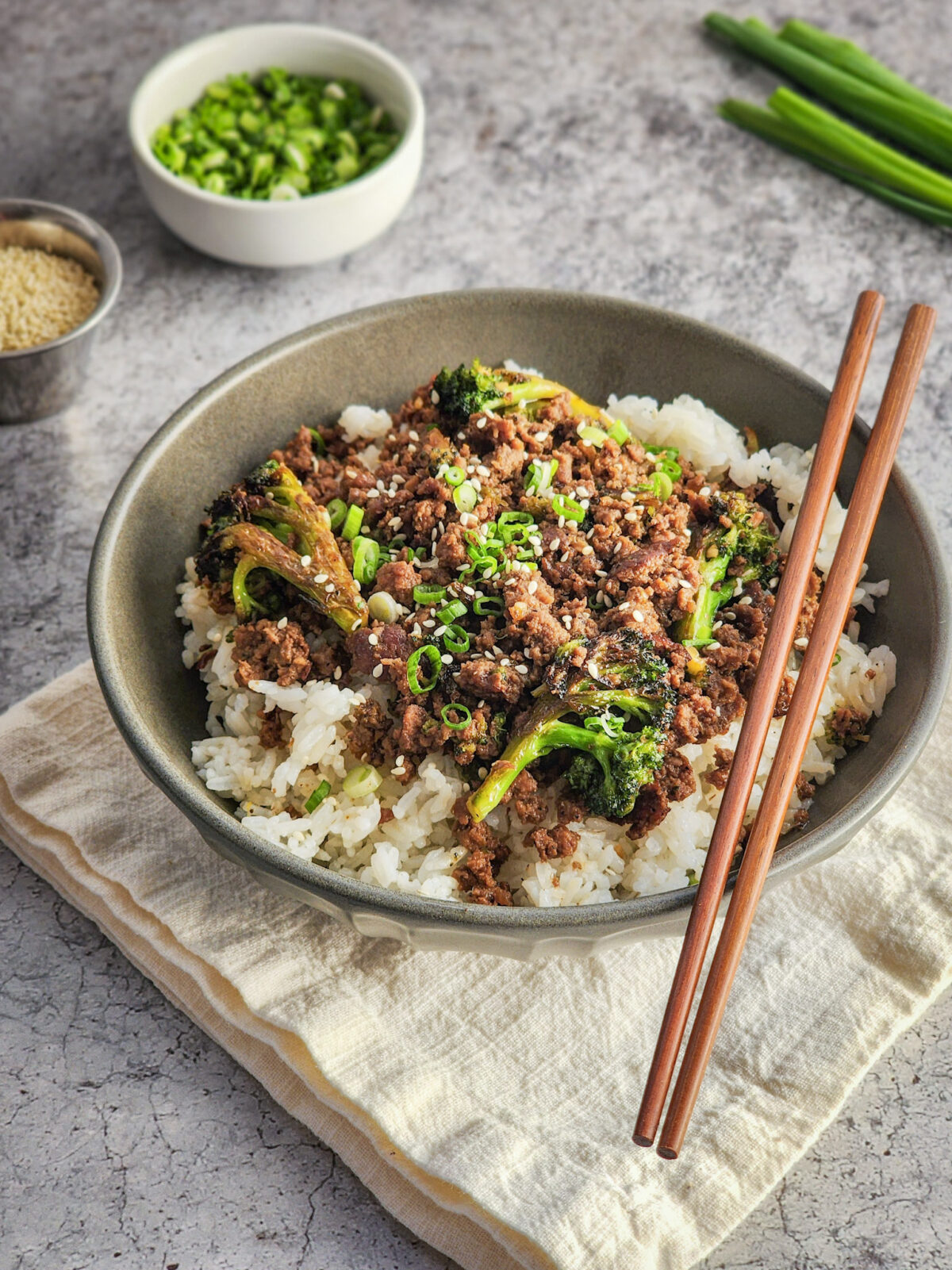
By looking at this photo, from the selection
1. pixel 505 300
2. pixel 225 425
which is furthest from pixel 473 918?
pixel 505 300

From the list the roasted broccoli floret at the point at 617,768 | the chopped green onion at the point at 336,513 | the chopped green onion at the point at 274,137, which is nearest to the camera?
the roasted broccoli floret at the point at 617,768

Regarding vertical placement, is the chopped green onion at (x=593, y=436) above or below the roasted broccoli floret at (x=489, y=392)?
above

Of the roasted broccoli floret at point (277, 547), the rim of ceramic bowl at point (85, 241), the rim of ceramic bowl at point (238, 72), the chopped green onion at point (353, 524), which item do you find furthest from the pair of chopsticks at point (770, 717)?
the rim of ceramic bowl at point (85, 241)

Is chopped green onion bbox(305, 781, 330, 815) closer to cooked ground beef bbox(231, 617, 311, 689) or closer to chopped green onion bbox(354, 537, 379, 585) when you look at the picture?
cooked ground beef bbox(231, 617, 311, 689)

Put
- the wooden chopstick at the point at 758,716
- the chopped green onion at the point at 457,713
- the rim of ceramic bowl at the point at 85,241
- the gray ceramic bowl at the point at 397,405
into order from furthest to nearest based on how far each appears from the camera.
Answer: the rim of ceramic bowl at the point at 85,241 → the chopped green onion at the point at 457,713 → the gray ceramic bowl at the point at 397,405 → the wooden chopstick at the point at 758,716

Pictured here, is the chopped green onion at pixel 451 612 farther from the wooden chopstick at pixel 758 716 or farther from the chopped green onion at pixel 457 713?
the wooden chopstick at pixel 758 716

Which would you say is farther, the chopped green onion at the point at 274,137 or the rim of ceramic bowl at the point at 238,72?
the chopped green onion at the point at 274,137

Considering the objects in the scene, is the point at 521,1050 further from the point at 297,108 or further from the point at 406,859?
the point at 297,108
